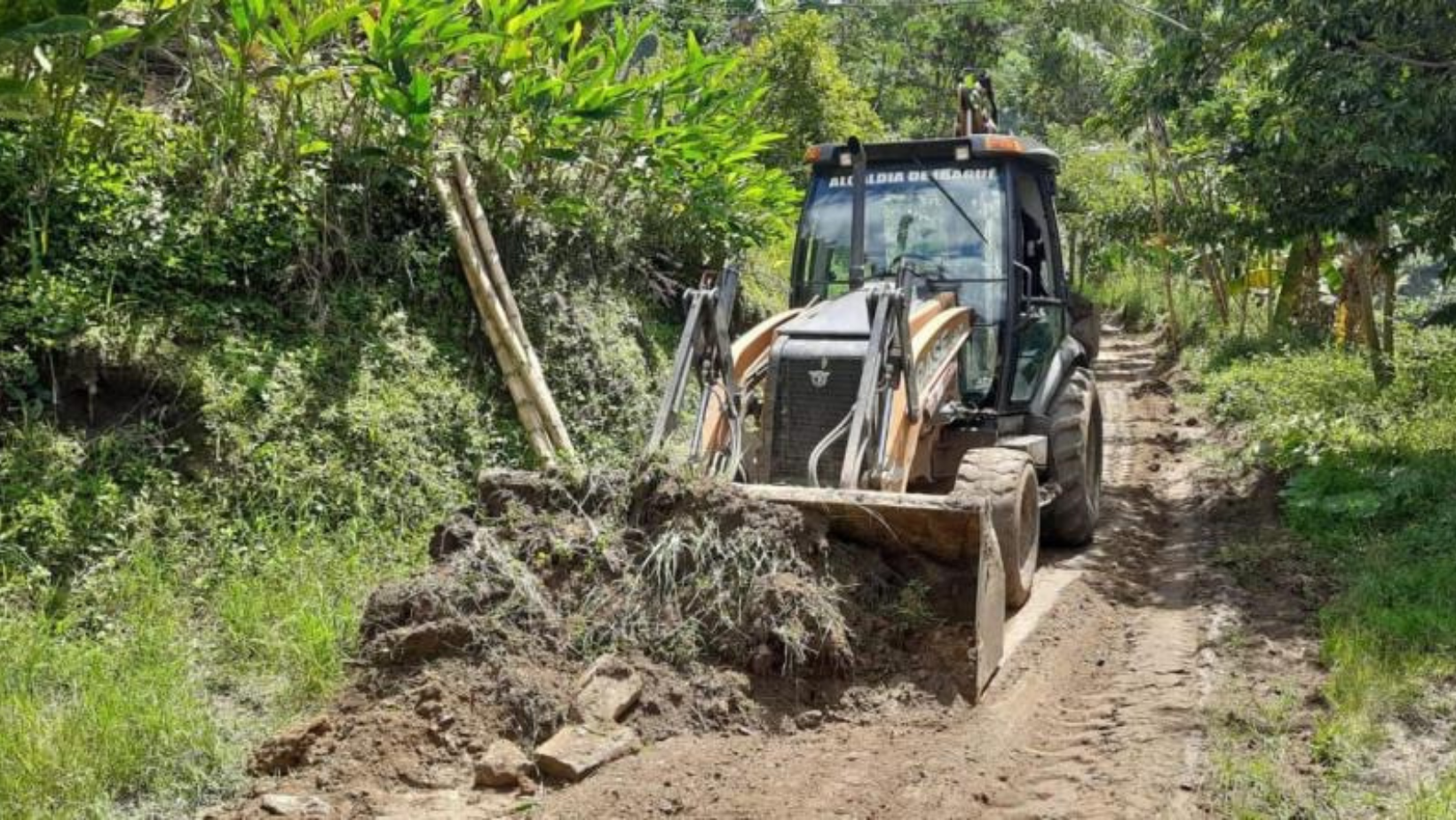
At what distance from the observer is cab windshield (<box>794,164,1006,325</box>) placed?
23.5 ft

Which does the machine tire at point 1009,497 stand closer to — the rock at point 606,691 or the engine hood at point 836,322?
the engine hood at point 836,322

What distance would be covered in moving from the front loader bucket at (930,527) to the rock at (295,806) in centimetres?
206

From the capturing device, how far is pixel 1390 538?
7.13m

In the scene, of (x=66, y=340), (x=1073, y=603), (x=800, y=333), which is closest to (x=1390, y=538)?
(x=1073, y=603)

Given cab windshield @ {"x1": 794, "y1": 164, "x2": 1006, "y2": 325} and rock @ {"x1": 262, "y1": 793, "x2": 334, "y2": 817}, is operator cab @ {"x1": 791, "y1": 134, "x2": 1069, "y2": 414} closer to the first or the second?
cab windshield @ {"x1": 794, "y1": 164, "x2": 1006, "y2": 325}

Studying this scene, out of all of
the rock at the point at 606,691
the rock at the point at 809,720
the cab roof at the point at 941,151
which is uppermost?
the cab roof at the point at 941,151

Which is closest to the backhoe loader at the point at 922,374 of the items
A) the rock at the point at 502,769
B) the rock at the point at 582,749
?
the rock at the point at 582,749

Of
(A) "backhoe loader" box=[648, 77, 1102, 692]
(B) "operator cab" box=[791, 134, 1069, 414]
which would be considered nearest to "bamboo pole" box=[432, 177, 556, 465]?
(A) "backhoe loader" box=[648, 77, 1102, 692]

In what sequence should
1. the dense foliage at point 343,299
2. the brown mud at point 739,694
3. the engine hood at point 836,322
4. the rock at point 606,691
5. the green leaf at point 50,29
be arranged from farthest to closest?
1. the engine hood at point 836,322
2. the green leaf at point 50,29
3. the dense foliage at point 343,299
4. the rock at point 606,691
5. the brown mud at point 739,694

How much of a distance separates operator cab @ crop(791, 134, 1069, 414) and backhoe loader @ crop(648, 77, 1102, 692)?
0.01m

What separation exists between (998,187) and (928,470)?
1.76m

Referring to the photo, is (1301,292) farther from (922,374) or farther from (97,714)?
(97,714)

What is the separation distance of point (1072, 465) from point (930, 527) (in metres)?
2.67

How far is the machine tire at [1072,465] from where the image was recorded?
7488mm
